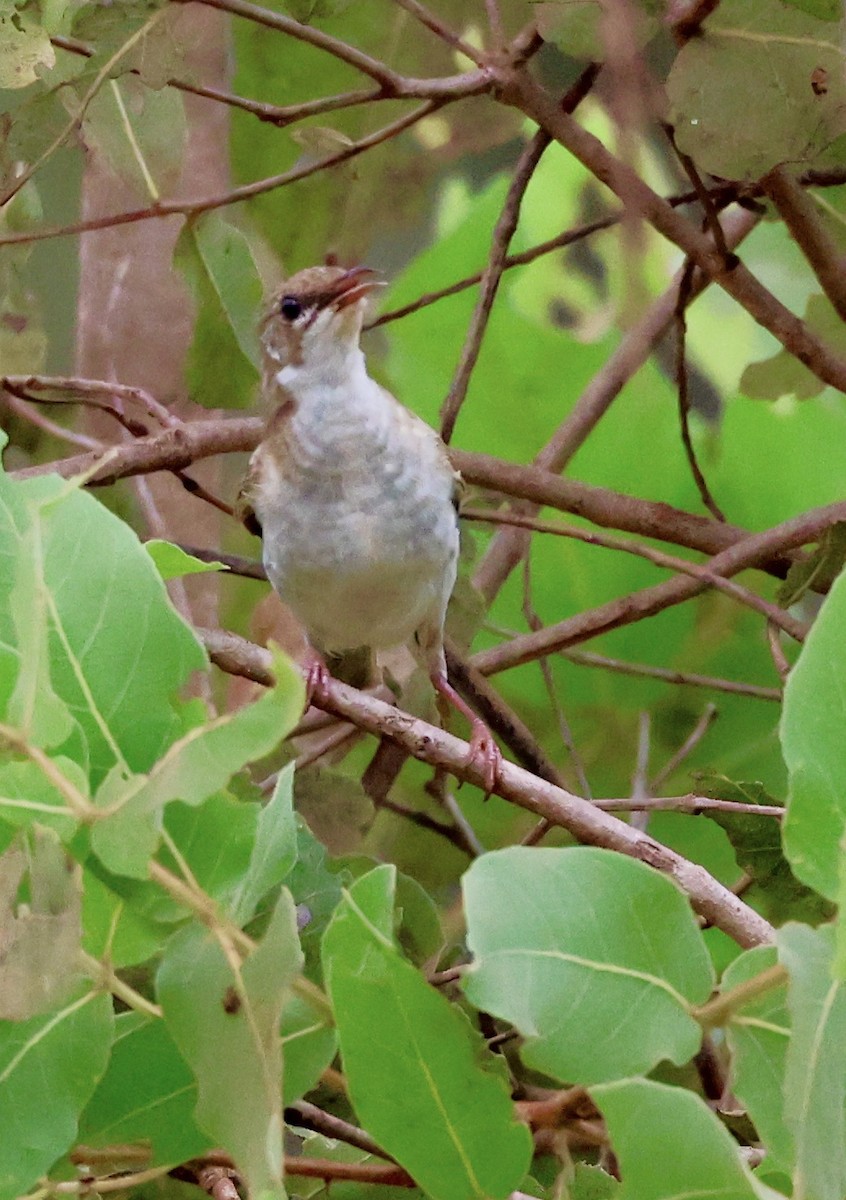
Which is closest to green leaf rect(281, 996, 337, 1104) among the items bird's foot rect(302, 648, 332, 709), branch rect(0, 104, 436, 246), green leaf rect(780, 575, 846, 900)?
green leaf rect(780, 575, 846, 900)

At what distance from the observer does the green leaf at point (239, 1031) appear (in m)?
0.52

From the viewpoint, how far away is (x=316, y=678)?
1551mm

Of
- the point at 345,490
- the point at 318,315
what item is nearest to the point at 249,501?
the point at 345,490

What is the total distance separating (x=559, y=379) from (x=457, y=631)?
0.62 m

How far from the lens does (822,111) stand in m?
1.11

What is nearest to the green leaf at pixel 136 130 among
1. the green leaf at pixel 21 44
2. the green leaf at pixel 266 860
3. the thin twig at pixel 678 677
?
the green leaf at pixel 21 44

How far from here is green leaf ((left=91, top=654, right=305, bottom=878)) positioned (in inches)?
19.4

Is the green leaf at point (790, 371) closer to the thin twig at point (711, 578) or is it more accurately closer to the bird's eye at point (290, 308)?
the thin twig at point (711, 578)

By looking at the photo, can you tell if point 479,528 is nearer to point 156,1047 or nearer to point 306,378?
point 306,378

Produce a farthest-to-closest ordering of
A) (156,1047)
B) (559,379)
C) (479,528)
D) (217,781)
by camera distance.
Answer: (559,379) < (479,528) < (156,1047) < (217,781)

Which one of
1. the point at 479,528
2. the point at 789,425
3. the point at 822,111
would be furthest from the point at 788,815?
the point at 789,425

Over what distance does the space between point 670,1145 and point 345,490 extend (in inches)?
42.9

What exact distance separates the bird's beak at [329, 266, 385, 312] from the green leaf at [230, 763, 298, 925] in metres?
1.06

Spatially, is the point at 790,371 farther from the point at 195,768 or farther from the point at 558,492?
the point at 195,768
